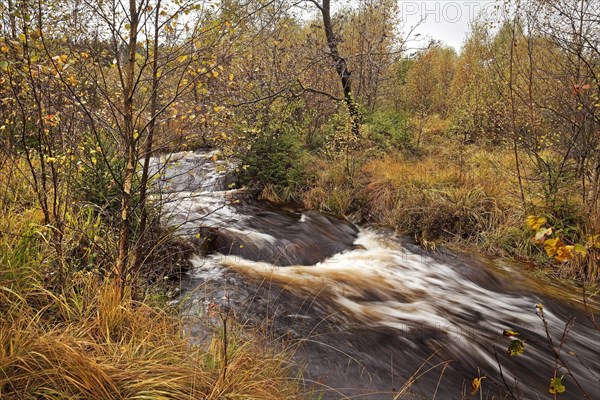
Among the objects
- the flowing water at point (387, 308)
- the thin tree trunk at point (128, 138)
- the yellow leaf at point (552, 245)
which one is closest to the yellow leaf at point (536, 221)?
the yellow leaf at point (552, 245)

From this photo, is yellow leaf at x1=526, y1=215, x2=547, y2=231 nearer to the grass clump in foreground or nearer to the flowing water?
the flowing water

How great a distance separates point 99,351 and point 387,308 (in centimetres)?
336

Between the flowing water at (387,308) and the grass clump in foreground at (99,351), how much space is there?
27.9 inches

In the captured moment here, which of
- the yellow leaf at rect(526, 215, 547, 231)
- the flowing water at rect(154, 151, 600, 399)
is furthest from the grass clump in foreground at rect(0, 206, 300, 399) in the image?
the yellow leaf at rect(526, 215, 547, 231)

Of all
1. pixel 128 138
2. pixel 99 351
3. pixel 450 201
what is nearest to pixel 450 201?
pixel 450 201

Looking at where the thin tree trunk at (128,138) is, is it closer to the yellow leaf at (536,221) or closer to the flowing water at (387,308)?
the flowing water at (387,308)

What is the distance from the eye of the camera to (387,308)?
186 inches

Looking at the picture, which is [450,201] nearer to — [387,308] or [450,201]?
[450,201]

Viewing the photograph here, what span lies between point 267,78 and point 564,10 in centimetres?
635

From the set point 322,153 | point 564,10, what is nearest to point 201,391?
point 564,10

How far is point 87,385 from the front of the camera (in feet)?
6.43

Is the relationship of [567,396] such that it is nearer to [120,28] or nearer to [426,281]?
[426,281]

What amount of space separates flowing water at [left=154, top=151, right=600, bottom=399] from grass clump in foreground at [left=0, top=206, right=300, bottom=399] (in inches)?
27.9

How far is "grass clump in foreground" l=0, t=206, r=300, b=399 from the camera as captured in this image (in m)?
1.98
